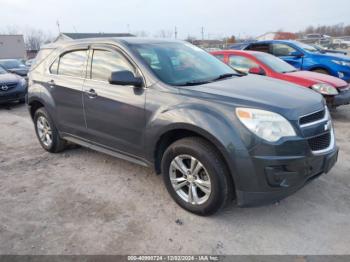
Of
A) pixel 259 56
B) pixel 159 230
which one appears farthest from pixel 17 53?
pixel 159 230

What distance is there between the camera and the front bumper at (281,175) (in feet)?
8.37

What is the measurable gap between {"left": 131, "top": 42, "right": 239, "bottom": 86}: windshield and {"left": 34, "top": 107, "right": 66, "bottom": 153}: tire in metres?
2.05

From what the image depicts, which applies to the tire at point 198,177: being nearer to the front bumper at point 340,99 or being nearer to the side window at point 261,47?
the front bumper at point 340,99

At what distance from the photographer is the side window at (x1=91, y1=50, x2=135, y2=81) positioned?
353 cm

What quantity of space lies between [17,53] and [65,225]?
51702 millimetres

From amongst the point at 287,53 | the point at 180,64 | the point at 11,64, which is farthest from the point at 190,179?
the point at 11,64

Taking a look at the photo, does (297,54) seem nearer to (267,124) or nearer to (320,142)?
(320,142)

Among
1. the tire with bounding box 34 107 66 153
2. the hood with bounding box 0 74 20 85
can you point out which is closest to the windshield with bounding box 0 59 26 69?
the hood with bounding box 0 74 20 85

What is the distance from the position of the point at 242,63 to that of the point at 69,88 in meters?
4.17

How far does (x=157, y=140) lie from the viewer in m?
3.19

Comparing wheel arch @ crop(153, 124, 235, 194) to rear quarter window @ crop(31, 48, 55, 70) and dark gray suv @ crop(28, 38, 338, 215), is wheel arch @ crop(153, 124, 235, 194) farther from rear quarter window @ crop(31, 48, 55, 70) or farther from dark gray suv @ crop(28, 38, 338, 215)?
rear quarter window @ crop(31, 48, 55, 70)

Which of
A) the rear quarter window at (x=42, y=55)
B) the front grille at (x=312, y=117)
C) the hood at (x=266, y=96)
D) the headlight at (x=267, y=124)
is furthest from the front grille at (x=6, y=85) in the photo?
the front grille at (x=312, y=117)

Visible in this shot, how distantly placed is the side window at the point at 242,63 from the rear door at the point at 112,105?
12.2 feet

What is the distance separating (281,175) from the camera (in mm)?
2574
